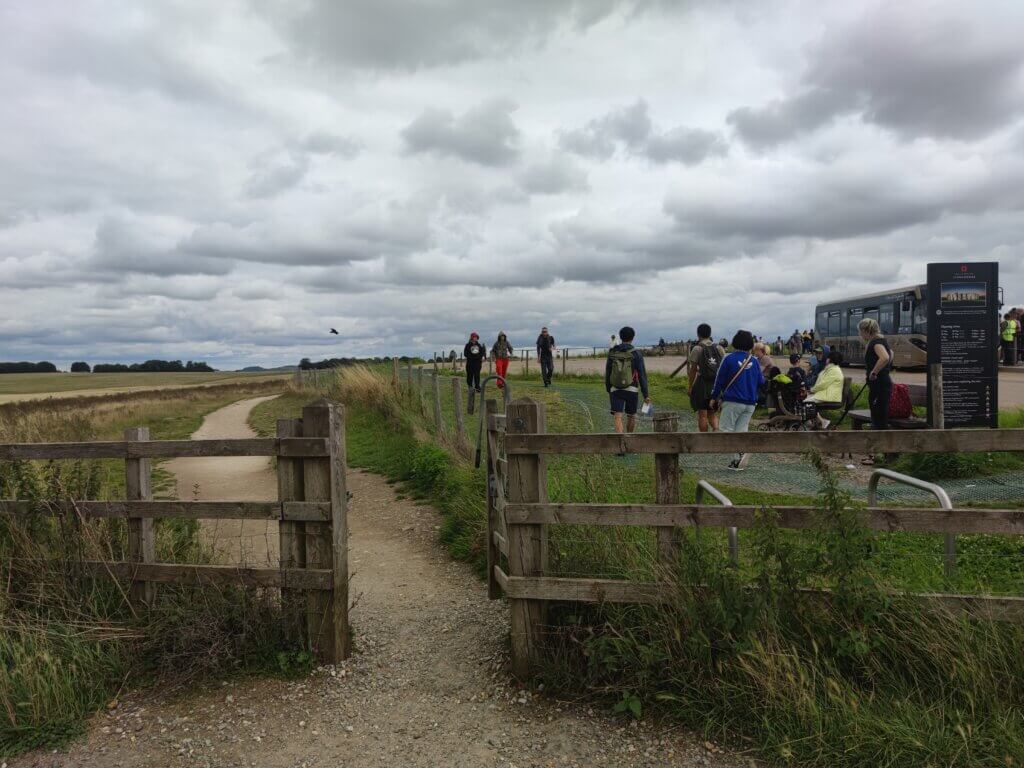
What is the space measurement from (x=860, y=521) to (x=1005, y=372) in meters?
24.2

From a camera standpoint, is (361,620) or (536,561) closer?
(536,561)

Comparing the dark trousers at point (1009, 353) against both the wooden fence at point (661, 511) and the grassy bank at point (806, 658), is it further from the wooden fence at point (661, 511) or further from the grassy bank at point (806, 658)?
the wooden fence at point (661, 511)

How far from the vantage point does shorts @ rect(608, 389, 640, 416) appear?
11.1 m

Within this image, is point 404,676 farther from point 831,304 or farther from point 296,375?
point 296,375

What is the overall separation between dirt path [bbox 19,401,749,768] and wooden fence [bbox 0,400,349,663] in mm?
404

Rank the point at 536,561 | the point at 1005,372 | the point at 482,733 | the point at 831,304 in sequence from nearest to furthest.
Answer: the point at 482,733 < the point at 536,561 < the point at 1005,372 < the point at 831,304

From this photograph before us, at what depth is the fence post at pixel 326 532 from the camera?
434 cm

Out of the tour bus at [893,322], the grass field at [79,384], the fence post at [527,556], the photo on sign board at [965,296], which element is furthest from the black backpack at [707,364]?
the grass field at [79,384]

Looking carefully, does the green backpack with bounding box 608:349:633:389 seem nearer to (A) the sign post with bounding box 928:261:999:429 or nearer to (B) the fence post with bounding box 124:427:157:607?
(A) the sign post with bounding box 928:261:999:429

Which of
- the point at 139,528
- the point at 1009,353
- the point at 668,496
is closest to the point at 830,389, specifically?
the point at 668,496

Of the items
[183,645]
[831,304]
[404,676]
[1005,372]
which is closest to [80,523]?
[183,645]

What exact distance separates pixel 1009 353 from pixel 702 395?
20881 mm

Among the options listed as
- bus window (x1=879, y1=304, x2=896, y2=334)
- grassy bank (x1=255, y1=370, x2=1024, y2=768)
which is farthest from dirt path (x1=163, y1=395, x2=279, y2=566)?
bus window (x1=879, y1=304, x2=896, y2=334)

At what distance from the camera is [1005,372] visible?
23.0m
